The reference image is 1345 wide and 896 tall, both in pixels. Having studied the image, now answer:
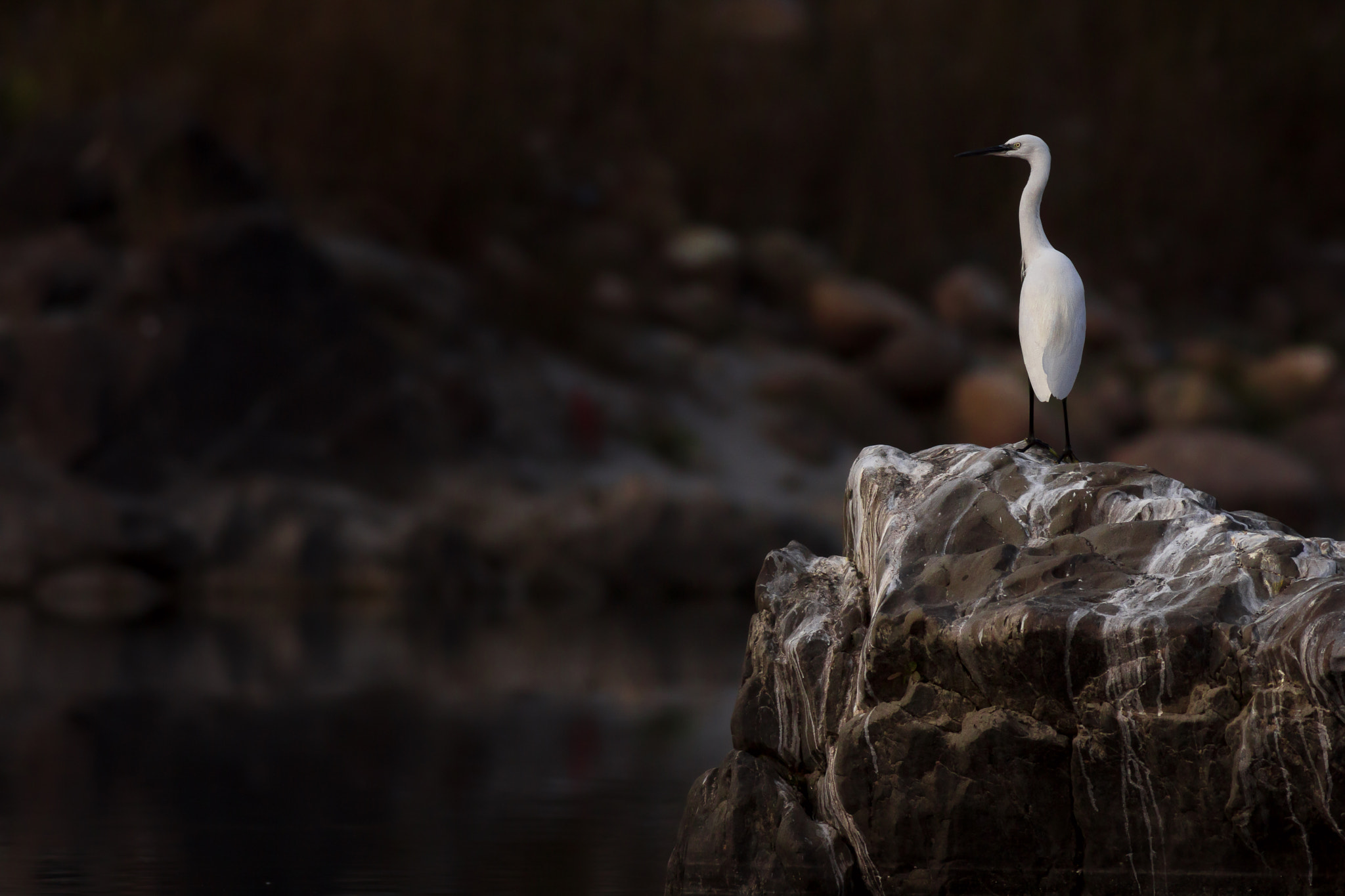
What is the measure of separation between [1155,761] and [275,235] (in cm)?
Answer: 1726

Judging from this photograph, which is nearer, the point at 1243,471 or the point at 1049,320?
the point at 1049,320

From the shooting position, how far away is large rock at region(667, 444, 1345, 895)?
5.83 m

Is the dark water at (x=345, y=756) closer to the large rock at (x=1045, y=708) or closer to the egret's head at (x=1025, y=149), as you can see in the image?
the large rock at (x=1045, y=708)

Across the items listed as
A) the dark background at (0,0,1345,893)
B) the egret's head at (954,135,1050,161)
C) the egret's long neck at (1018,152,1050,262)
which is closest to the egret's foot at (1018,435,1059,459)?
the egret's long neck at (1018,152,1050,262)

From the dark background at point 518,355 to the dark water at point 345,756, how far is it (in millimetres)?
53

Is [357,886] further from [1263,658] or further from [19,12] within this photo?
[19,12]

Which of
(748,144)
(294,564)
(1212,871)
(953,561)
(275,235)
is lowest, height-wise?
(1212,871)

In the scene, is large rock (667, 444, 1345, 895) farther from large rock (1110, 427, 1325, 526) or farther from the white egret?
large rock (1110, 427, 1325, 526)

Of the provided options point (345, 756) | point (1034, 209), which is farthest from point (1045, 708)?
point (345, 756)

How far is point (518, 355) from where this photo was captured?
24359 mm

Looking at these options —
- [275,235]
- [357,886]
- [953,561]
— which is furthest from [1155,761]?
[275,235]

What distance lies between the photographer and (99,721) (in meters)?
11.4

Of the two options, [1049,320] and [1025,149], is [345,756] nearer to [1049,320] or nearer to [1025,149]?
[1049,320]

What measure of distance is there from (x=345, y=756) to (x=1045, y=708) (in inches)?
209
